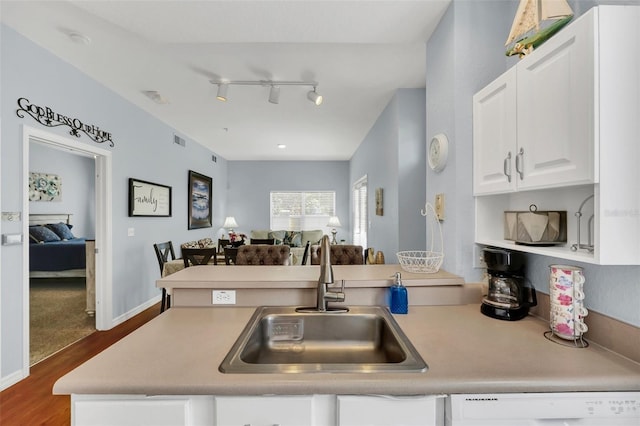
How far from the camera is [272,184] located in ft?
25.4

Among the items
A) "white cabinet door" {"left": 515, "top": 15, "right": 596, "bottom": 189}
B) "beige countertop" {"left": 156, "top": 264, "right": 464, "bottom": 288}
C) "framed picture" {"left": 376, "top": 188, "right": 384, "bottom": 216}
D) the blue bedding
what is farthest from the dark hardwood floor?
"framed picture" {"left": 376, "top": 188, "right": 384, "bottom": 216}

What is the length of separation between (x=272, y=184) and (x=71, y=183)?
4.35 metres

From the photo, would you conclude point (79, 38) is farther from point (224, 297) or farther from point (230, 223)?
point (230, 223)

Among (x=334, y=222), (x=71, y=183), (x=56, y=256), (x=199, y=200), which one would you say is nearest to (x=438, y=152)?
(x=199, y=200)

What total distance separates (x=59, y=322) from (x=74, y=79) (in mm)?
2676

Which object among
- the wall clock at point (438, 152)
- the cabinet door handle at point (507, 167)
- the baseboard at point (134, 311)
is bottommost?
the baseboard at point (134, 311)

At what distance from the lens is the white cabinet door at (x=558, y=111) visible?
927 mm

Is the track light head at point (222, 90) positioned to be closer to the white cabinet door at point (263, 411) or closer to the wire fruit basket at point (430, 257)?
the wire fruit basket at point (430, 257)

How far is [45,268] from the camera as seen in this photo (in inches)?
201

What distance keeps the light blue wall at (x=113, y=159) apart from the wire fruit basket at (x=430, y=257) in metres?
2.81

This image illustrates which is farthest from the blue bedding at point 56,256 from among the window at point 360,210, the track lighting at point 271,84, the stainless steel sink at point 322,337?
the stainless steel sink at point 322,337

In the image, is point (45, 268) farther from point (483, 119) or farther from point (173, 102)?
point (483, 119)

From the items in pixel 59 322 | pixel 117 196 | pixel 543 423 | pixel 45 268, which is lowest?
pixel 59 322

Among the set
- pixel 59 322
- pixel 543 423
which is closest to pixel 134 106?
pixel 59 322
